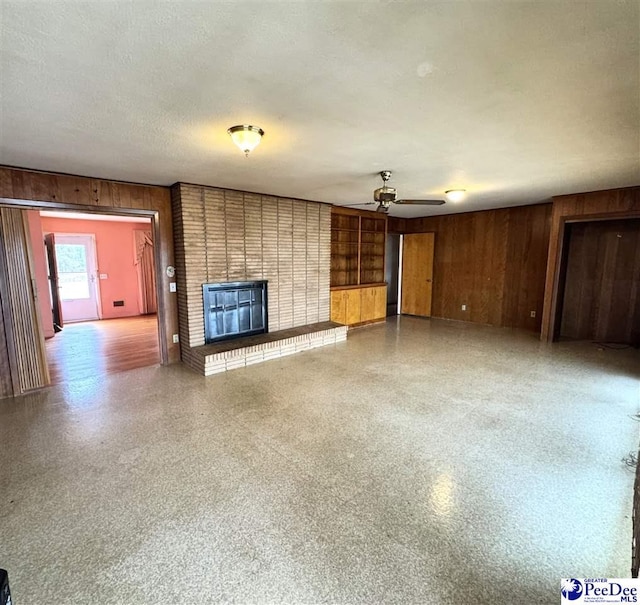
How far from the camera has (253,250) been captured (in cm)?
509

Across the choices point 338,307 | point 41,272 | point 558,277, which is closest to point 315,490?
point 338,307

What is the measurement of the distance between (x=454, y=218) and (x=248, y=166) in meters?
5.61

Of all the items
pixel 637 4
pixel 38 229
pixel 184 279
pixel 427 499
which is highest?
pixel 637 4

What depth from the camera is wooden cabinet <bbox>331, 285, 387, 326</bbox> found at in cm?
669

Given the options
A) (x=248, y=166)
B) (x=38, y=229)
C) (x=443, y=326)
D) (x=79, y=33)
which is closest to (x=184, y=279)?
(x=248, y=166)

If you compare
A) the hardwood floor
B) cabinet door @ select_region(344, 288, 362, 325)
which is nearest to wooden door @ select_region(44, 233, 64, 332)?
the hardwood floor

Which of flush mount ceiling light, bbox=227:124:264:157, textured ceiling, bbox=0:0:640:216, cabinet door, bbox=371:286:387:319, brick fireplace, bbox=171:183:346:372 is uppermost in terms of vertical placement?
textured ceiling, bbox=0:0:640:216

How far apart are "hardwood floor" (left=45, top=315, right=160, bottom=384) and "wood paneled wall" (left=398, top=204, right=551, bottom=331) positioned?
6.04 metres

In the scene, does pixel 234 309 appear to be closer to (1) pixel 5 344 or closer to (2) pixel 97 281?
(1) pixel 5 344

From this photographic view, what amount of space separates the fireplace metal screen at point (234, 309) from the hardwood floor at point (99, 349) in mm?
981

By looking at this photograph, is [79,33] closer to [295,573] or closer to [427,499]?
[295,573]

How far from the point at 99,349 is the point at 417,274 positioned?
22.7ft

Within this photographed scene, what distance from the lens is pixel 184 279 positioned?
4.48 m

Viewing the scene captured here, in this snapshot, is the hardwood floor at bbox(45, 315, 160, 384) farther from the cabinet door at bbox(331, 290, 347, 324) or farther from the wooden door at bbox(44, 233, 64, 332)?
the cabinet door at bbox(331, 290, 347, 324)
